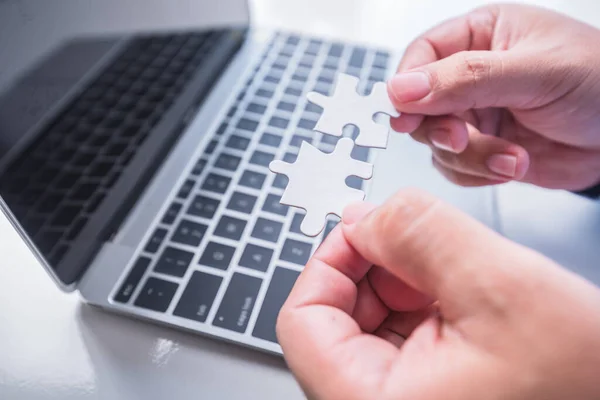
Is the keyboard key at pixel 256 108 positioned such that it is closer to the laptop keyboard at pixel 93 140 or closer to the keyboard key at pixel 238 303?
the laptop keyboard at pixel 93 140

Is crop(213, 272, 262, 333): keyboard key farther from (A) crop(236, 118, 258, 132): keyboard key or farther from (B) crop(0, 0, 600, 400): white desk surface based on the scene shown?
(A) crop(236, 118, 258, 132): keyboard key

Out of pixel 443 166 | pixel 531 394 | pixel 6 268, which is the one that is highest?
pixel 531 394

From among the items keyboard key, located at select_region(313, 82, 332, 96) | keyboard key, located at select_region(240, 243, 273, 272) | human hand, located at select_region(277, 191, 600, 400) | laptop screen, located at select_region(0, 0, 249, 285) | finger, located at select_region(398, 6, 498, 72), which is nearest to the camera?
human hand, located at select_region(277, 191, 600, 400)

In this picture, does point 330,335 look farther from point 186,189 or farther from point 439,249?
point 186,189

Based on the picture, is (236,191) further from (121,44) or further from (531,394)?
(531,394)

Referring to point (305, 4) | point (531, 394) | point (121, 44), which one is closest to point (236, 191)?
point (121, 44)

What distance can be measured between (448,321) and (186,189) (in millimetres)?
381

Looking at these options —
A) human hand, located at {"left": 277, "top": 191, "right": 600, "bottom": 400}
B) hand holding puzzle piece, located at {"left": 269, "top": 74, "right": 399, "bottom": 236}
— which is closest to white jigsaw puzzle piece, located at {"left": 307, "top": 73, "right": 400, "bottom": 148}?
hand holding puzzle piece, located at {"left": 269, "top": 74, "right": 399, "bottom": 236}

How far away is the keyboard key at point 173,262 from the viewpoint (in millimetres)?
517

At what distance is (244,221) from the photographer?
1.86 feet

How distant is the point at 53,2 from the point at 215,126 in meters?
0.28

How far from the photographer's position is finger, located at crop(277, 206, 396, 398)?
1.10 ft

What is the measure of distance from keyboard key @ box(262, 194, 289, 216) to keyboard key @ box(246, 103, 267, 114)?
0.17m

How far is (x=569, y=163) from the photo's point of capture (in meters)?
0.68
